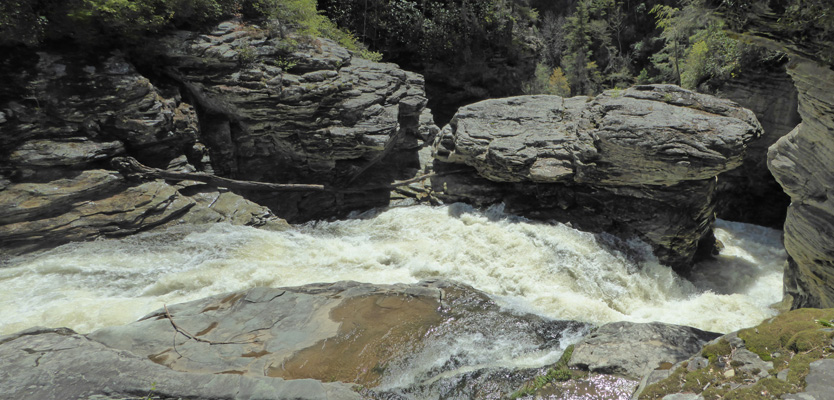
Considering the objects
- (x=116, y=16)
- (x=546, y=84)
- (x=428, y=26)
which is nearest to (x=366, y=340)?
(x=116, y=16)

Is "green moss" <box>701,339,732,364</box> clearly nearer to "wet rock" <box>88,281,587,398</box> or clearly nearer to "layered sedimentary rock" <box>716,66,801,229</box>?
"wet rock" <box>88,281,587,398</box>

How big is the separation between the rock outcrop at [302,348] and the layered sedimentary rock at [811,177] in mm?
4855

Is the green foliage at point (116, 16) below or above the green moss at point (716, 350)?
above

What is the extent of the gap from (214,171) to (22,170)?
16.8 feet

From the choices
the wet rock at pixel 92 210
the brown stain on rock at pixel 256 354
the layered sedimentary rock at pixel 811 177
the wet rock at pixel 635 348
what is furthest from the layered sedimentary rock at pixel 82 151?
the layered sedimentary rock at pixel 811 177

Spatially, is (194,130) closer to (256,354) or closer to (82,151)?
(82,151)

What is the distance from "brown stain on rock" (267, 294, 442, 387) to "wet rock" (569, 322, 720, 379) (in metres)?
2.82

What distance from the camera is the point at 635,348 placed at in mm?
5867

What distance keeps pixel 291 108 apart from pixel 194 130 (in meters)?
3.36

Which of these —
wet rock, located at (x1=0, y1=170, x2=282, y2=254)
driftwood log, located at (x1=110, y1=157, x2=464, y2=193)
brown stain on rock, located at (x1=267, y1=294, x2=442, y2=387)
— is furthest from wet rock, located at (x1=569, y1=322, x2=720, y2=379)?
wet rock, located at (x1=0, y1=170, x2=282, y2=254)

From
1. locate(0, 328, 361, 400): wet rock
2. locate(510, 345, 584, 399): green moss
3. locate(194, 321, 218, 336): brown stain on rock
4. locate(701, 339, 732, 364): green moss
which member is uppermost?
locate(701, 339, 732, 364): green moss

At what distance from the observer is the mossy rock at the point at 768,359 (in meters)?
3.79

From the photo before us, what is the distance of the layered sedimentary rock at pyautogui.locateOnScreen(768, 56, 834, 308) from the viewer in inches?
253

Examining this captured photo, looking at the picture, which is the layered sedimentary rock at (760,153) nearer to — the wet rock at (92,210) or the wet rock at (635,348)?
the wet rock at (635,348)
